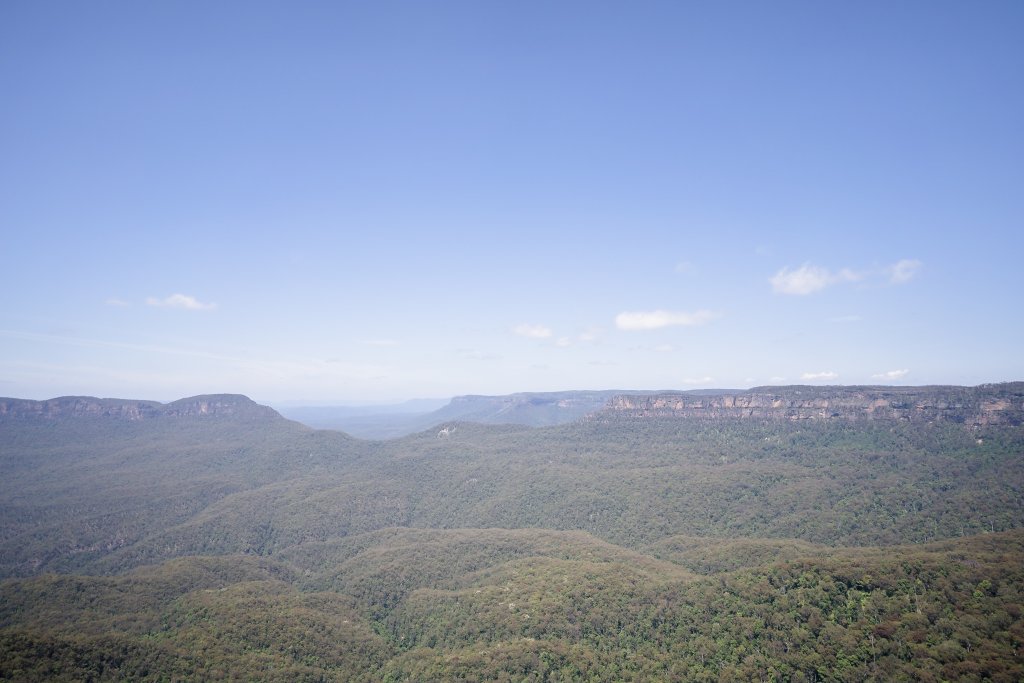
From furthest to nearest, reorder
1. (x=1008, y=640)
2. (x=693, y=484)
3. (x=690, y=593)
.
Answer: (x=693, y=484) → (x=690, y=593) → (x=1008, y=640)

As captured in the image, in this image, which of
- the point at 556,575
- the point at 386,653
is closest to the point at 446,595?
the point at 386,653

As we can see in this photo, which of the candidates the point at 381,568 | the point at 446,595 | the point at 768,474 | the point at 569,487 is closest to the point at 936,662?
the point at 446,595

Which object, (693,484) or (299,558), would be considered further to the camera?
(693,484)

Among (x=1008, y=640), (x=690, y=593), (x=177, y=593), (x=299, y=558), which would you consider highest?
(x=1008, y=640)

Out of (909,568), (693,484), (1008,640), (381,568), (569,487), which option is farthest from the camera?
(569,487)

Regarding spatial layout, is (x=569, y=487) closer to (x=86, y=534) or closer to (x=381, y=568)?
(x=381, y=568)

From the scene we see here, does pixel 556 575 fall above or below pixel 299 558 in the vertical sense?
above

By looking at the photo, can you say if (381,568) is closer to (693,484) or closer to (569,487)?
(569,487)
